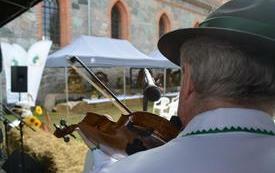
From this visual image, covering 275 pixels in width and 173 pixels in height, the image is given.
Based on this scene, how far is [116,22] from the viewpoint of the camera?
20.2 metres

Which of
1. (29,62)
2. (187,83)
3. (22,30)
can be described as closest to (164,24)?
(22,30)

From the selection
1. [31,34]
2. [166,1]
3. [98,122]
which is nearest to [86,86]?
[31,34]

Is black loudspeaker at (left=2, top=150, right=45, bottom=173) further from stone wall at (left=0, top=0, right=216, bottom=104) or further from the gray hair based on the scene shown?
stone wall at (left=0, top=0, right=216, bottom=104)

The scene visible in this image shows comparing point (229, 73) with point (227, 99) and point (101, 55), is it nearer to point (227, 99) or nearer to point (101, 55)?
point (227, 99)

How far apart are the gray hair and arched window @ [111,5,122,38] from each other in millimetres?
19212

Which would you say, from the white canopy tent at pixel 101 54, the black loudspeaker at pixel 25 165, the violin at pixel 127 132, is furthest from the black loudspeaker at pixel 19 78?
the violin at pixel 127 132

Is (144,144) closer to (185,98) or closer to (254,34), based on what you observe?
(185,98)

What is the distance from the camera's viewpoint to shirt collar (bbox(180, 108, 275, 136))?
0.88 m

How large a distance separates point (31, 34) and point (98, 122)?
1383 cm

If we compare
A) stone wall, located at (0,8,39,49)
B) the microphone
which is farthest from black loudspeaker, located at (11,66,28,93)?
stone wall, located at (0,8,39,49)

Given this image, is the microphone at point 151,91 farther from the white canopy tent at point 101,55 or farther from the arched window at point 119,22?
the arched window at point 119,22

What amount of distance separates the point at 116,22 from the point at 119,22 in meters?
0.15

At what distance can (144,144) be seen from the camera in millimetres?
1378

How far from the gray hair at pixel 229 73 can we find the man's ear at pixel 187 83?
0.02m
